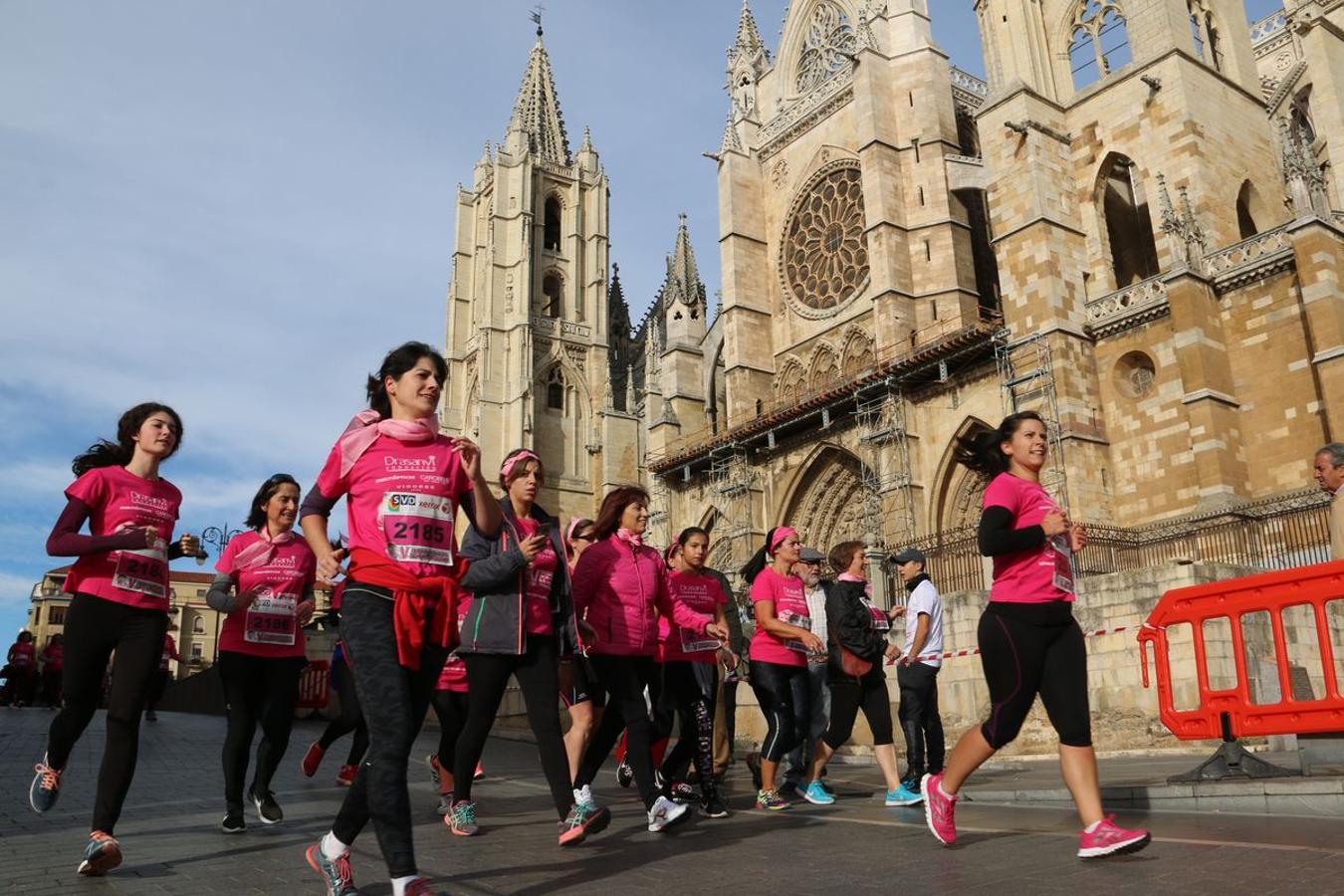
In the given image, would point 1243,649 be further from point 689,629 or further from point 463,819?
point 463,819

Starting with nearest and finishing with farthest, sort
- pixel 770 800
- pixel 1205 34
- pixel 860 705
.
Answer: pixel 770 800
pixel 860 705
pixel 1205 34

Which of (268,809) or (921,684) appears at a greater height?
(921,684)

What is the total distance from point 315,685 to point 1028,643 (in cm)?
1404

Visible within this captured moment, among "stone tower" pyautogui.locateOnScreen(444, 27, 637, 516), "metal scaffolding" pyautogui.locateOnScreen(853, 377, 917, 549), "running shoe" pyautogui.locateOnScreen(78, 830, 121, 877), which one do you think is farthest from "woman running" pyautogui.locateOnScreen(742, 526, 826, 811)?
"stone tower" pyautogui.locateOnScreen(444, 27, 637, 516)

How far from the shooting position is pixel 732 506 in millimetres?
26203

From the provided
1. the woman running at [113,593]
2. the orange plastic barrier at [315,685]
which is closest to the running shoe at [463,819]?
the woman running at [113,593]

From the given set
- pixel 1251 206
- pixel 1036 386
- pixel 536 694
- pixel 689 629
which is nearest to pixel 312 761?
pixel 689 629

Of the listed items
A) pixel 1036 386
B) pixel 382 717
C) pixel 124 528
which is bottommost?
pixel 382 717

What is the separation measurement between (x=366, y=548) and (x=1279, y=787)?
180 inches

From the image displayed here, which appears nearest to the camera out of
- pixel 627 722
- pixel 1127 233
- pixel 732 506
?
pixel 627 722

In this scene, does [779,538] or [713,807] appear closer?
[713,807]

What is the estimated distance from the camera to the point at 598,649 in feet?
16.6

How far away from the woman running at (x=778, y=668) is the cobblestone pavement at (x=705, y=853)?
0.31 meters

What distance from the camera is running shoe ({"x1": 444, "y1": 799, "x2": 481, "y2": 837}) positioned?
4.73 m
